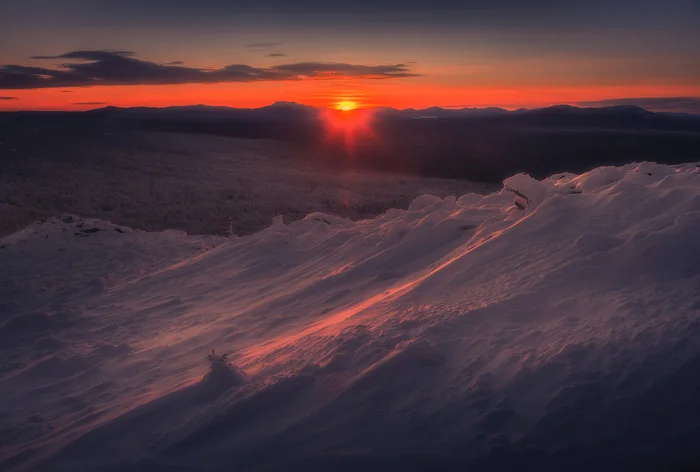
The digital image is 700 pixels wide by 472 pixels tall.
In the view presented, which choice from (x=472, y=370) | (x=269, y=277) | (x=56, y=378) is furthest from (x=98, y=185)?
(x=472, y=370)

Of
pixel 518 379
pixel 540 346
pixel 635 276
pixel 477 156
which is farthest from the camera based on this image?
pixel 477 156

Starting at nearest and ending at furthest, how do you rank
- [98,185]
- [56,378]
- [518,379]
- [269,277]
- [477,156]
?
[518,379]
[56,378]
[269,277]
[98,185]
[477,156]

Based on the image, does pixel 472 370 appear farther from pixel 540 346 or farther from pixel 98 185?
pixel 98 185

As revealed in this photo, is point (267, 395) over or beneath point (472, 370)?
beneath

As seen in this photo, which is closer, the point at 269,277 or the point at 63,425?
the point at 63,425

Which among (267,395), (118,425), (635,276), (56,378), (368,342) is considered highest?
(635,276)

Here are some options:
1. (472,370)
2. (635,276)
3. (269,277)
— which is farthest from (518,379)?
(269,277)
